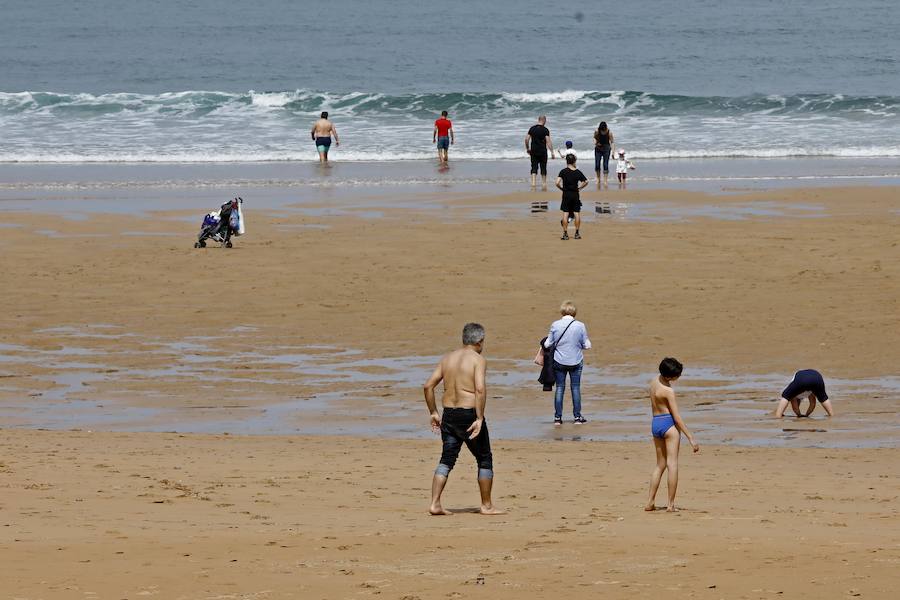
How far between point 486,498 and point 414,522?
0.61m

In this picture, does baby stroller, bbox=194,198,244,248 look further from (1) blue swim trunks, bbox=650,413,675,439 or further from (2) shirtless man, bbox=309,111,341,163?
(2) shirtless man, bbox=309,111,341,163

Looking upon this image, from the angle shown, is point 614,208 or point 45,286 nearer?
point 45,286

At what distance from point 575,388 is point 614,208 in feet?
42.4

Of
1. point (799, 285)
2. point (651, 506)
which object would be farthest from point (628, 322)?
point (651, 506)

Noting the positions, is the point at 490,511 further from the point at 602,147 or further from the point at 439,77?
the point at 439,77

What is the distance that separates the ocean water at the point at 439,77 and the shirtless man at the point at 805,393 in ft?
82.2

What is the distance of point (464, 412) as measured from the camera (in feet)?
30.6

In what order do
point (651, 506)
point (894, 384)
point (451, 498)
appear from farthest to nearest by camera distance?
point (894, 384) → point (451, 498) → point (651, 506)

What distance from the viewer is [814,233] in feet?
71.8

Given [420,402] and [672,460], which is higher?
[672,460]

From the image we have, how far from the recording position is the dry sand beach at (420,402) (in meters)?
7.73

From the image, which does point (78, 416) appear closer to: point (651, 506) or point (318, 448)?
point (318, 448)

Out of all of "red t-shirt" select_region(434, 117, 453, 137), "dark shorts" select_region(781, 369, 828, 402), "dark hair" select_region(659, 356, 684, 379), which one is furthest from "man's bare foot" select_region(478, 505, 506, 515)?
"red t-shirt" select_region(434, 117, 453, 137)

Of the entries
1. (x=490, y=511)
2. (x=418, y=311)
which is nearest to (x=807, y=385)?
(x=490, y=511)
